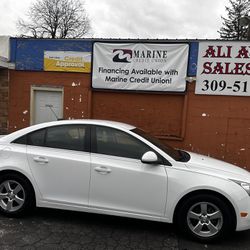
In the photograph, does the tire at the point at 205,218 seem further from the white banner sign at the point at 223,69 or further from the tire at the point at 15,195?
the white banner sign at the point at 223,69

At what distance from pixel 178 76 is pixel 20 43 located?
4757 millimetres

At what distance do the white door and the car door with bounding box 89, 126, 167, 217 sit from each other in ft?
17.6

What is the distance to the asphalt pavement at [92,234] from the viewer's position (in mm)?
3922

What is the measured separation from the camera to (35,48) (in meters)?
9.57

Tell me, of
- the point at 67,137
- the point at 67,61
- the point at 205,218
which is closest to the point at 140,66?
the point at 67,61

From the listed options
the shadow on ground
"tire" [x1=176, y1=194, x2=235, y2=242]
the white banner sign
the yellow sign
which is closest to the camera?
the shadow on ground

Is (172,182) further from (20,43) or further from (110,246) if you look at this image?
(20,43)

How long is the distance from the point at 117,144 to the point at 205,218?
4.94ft

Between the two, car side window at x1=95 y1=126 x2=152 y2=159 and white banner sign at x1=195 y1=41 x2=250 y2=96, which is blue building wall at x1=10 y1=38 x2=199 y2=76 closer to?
white banner sign at x1=195 y1=41 x2=250 y2=96

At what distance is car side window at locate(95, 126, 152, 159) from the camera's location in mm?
4418

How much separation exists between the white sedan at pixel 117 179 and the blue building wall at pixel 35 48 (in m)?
5.03

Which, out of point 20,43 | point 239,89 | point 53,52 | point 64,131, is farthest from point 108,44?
point 64,131

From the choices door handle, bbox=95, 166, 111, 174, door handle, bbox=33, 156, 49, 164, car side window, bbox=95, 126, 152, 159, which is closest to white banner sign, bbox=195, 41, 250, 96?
car side window, bbox=95, 126, 152, 159

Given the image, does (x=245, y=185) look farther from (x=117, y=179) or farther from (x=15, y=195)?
(x=15, y=195)
